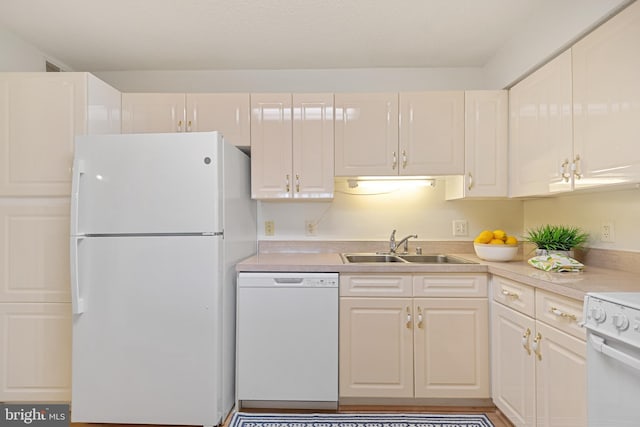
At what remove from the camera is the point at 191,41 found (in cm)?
228

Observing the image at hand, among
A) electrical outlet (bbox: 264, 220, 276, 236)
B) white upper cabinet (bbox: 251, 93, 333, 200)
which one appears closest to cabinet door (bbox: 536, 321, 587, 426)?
white upper cabinet (bbox: 251, 93, 333, 200)

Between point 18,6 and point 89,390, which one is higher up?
point 18,6

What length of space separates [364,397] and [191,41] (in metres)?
2.51

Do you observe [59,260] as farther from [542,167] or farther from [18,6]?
[542,167]

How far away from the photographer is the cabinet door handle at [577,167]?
1.66 meters

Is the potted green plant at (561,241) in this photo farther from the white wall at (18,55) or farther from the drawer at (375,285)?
the white wall at (18,55)

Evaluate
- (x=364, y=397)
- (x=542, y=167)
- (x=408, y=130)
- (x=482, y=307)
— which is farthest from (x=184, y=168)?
(x=542, y=167)

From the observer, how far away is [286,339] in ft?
6.59

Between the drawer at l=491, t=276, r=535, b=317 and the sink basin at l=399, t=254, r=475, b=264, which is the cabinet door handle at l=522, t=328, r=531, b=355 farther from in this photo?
the sink basin at l=399, t=254, r=475, b=264

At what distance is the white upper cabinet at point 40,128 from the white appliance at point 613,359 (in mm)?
2514

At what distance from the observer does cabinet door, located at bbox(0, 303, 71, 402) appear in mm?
1953

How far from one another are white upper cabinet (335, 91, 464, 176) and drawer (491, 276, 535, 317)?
817 mm

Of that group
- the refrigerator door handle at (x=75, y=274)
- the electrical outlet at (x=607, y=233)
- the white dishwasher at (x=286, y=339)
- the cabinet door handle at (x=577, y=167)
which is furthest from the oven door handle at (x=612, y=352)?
the refrigerator door handle at (x=75, y=274)

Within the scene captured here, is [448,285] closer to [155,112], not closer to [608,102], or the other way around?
[608,102]
